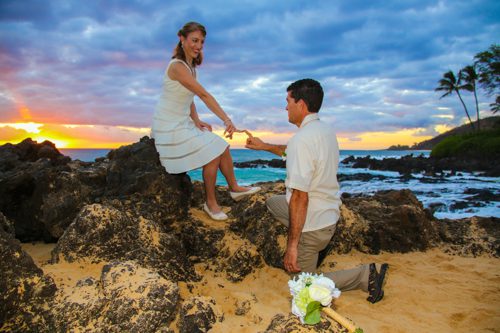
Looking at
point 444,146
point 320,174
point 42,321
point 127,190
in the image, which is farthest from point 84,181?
point 444,146

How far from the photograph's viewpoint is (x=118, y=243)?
3.64m

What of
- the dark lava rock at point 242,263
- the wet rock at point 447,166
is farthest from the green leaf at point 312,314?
the wet rock at point 447,166

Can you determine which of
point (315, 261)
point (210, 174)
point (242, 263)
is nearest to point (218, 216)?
point (210, 174)

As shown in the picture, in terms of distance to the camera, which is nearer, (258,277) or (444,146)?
(258,277)

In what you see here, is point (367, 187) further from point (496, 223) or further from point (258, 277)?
point (258, 277)

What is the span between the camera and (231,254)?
4434 millimetres

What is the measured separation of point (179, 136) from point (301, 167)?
1716 mm

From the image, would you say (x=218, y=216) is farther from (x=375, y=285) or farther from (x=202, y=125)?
(x=375, y=285)

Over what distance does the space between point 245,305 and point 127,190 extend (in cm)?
199

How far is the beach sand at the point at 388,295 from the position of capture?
3.29 m

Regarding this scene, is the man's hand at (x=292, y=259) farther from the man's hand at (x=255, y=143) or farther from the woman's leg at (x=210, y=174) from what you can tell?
the woman's leg at (x=210, y=174)

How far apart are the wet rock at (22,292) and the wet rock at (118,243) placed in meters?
0.59

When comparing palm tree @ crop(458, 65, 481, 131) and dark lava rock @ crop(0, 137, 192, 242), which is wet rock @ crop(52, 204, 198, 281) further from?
palm tree @ crop(458, 65, 481, 131)

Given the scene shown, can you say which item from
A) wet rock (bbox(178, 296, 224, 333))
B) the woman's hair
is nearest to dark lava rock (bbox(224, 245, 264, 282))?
wet rock (bbox(178, 296, 224, 333))
